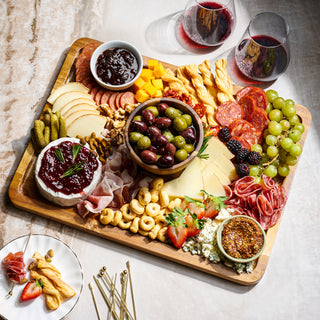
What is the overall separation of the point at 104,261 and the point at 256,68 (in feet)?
5.05

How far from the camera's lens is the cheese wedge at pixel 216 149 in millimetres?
2309

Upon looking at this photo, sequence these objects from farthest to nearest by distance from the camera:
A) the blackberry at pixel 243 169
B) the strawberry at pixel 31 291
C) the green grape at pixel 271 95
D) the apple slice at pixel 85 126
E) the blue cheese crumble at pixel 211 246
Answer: the green grape at pixel 271 95 → the apple slice at pixel 85 126 → the blackberry at pixel 243 169 → the blue cheese crumble at pixel 211 246 → the strawberry at pixel 31 291

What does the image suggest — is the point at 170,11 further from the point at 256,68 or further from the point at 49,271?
the point at 49,271

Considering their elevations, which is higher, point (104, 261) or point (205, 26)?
point (205, 26)

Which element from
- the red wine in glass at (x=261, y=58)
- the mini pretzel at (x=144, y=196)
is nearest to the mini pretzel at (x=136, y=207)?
the mini pretzel at (x=144, y=196)

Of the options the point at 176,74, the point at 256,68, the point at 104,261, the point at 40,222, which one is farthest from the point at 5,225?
the point at 256,68

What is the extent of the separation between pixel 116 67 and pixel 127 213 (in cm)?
92

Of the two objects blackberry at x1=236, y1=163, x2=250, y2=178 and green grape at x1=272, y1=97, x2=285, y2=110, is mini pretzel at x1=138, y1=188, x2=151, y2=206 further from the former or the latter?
green grape at x1=272, y1=97, x2=285, y2=110

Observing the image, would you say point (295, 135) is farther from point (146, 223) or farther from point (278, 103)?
point (146, 223)

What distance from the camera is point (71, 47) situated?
2580mm

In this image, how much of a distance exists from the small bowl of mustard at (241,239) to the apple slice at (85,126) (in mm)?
944

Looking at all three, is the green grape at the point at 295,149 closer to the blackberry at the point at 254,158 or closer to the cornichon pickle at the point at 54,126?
the blackberry at the point at 254,158

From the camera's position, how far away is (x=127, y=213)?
2.21m

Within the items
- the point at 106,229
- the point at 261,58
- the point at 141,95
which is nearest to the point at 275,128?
the point at 261,58
